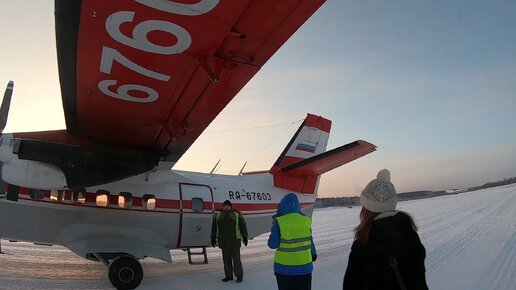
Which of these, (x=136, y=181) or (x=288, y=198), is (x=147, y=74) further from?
(x=136, y=181)

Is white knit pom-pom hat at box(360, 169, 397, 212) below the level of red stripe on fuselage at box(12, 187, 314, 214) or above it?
below

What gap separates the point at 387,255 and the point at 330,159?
267 inches

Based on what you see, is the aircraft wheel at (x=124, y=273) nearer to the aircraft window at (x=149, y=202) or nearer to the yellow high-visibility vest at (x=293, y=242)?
the aircraft window at (x=149, y=202)

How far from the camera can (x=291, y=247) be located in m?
4.60

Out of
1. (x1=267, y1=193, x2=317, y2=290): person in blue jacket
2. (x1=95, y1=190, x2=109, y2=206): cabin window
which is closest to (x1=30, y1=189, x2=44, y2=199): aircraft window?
(x1=95, y1=190, x2=109, y2=206): cabin window

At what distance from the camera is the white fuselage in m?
7.03

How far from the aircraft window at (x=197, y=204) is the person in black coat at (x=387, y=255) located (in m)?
6.52

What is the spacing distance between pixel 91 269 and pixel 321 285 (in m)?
4.81

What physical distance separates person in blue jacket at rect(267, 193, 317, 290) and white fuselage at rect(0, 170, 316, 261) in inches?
139

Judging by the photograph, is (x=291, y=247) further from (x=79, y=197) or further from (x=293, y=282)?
(x=79, y=197)

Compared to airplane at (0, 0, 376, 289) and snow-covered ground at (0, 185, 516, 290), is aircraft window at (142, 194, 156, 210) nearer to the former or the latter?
airplane at (0, 0, 376, 289)

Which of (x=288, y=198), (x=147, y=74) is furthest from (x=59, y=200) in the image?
(x=288, y=198)

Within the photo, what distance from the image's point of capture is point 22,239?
277 inches

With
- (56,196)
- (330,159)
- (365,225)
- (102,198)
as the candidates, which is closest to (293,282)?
(365,225)
